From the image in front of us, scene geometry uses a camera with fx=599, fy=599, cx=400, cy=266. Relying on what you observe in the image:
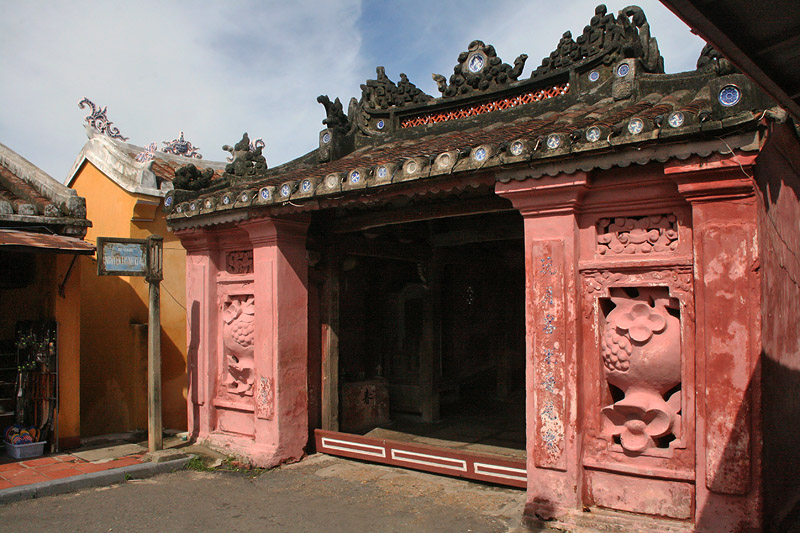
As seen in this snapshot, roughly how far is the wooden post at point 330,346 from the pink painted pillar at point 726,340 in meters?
5.24

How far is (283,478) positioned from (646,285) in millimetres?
4945

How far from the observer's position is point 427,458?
7266 mm

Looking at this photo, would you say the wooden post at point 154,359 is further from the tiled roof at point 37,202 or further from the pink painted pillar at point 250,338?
the tiled roof at point 37,202

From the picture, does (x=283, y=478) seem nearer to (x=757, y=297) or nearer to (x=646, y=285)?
(x=646, y=285)

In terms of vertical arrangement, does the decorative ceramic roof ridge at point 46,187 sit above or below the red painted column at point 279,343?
above

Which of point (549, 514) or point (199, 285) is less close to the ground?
point (199, 285)

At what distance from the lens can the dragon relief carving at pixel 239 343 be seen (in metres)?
8.40

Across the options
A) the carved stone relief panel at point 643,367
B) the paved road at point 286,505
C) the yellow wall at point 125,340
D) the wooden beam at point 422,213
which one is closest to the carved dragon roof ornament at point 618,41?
the wooden beam at point 422,213

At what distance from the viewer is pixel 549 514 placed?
5.48 metres

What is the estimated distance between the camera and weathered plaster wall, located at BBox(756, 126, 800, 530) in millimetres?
4844

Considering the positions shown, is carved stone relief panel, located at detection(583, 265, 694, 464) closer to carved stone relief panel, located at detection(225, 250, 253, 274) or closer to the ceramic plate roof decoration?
the ceramic plate roof decoration

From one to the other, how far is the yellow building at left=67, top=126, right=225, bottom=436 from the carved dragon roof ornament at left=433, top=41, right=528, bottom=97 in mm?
5849

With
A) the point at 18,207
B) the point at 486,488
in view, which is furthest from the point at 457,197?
the point at 18,207

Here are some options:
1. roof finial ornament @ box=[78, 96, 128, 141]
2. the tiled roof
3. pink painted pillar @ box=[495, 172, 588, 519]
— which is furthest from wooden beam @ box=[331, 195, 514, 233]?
roof finial ornament @ box=[78, 96, 128, 141]
